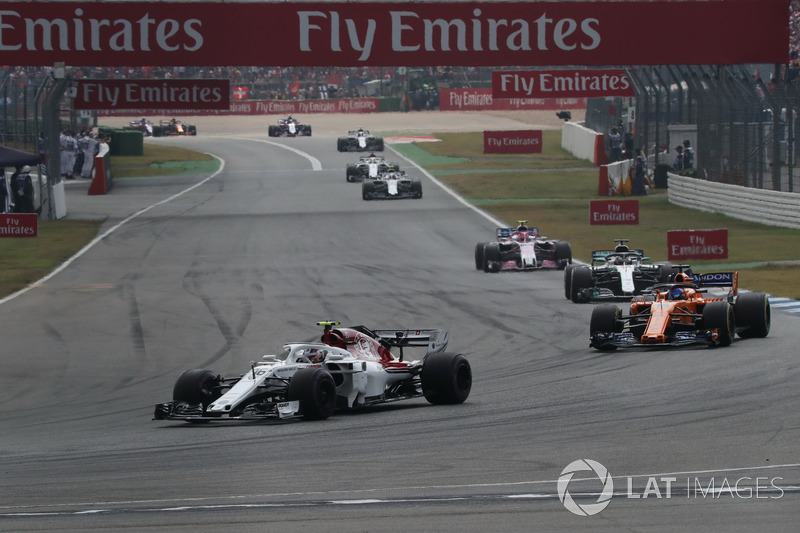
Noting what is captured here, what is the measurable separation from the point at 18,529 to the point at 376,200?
3467 cm

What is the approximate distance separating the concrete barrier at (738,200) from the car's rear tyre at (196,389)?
22.1 m

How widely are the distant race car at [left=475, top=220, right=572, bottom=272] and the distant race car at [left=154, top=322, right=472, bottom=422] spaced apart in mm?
11670

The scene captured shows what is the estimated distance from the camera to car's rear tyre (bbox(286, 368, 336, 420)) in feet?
36.4

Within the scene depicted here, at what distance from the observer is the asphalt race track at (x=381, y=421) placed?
24.9 ft

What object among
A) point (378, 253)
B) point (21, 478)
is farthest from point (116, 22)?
point (21, 478)

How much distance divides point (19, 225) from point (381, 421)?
1876cm

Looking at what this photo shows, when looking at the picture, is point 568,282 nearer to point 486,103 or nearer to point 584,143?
point 584,143

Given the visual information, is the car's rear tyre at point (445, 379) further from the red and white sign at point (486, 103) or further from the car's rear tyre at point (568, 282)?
the red and white sign at point (486, 103)

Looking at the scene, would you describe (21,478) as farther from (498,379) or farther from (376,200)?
(376,200)

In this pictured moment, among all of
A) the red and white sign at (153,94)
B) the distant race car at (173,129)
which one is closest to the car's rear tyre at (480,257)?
the red and white sign at (153,94)

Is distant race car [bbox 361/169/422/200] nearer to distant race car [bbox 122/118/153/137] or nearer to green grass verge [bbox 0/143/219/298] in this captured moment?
green grass verge [bbox 0/143/219/298]

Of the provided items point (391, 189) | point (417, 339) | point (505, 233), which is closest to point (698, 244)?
point (505, 233)

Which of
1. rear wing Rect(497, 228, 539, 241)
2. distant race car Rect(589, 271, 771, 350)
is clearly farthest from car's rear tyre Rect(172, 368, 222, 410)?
rear wing Rect(497, 228, 539, 241)

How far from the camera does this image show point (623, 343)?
50.2 feet
